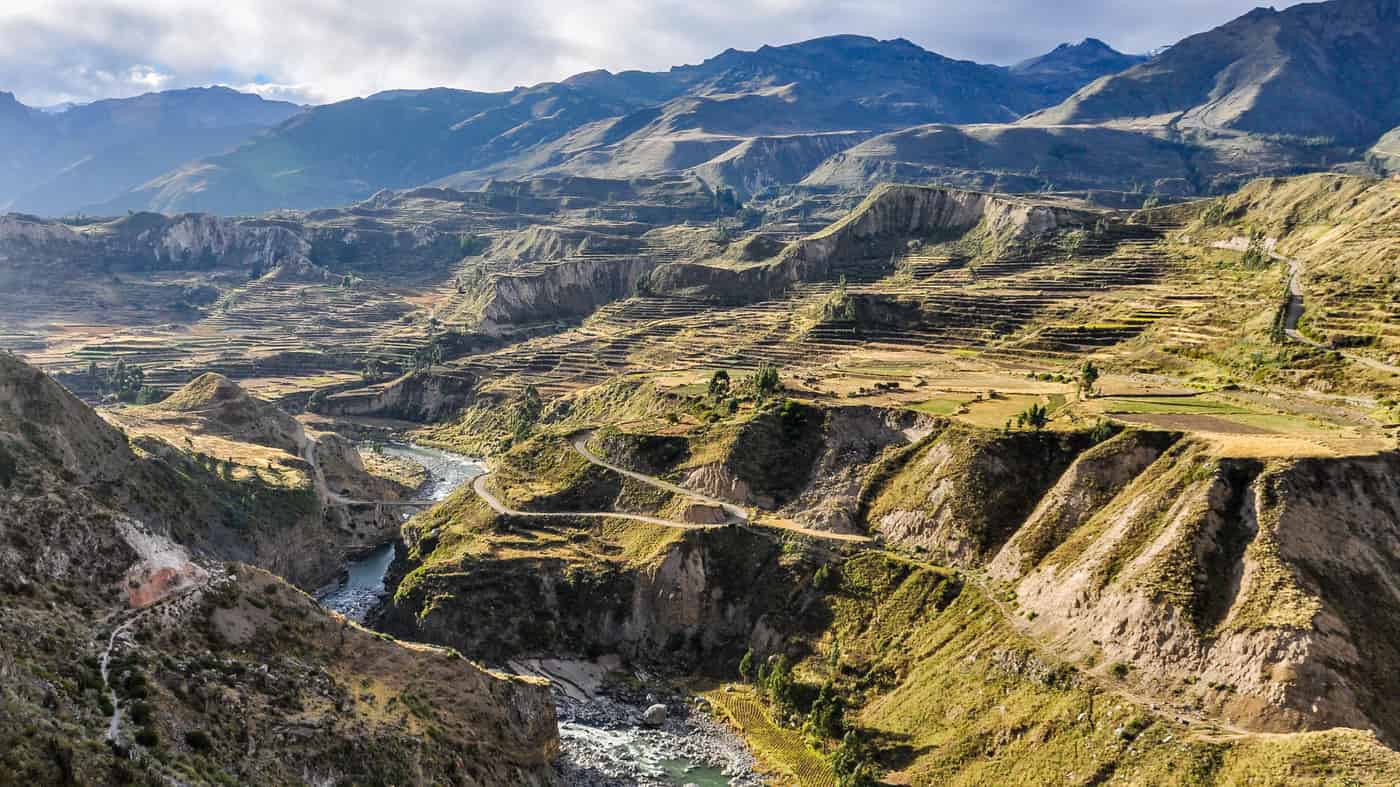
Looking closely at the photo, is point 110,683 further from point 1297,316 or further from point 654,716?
point 1297,316

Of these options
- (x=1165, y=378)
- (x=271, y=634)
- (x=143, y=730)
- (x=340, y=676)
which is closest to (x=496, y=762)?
(x=340, y=676)

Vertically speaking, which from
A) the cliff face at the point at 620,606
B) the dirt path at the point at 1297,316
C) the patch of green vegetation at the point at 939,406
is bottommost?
the cliff face at the point at 620,606


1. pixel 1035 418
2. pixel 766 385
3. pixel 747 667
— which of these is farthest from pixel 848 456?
pixel 747 667

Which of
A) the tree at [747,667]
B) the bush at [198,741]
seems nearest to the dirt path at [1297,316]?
the tree at [747,667]

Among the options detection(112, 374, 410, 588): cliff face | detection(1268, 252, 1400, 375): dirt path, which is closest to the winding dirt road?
detection(112, 374, 410, 588): cliff face

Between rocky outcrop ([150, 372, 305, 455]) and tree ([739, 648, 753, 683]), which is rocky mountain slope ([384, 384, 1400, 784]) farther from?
rocky outcrop ([150, 372, 305, 455])

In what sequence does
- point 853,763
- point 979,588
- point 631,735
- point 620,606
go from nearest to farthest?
point 853,763, point 631,735, point 979,588, point 620,606

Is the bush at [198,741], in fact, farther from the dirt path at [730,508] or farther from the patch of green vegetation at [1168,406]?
the patch of green vegetation at [1168,406]
